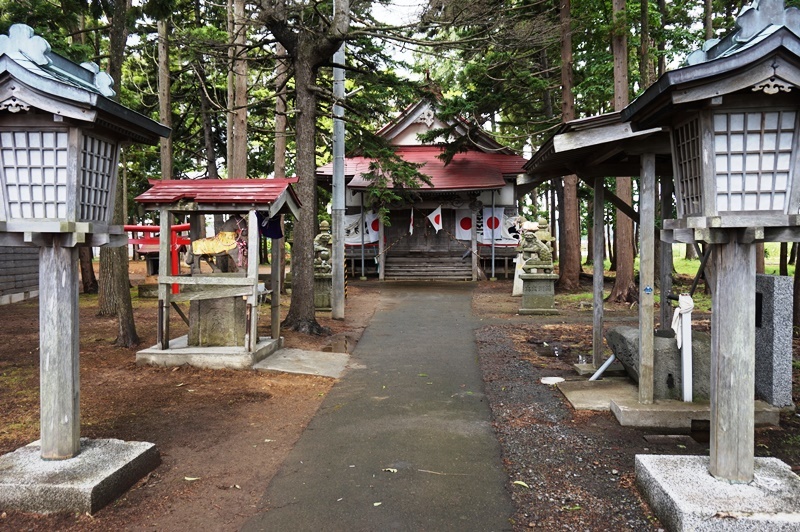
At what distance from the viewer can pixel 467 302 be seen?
16.7m

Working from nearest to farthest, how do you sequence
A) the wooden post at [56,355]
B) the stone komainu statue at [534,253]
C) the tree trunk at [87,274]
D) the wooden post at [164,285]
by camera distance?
the wooden post at [56,355]
the wooden post at [164,285]
the stone komainu statue at [534,253]
the tree trunk at [87,274]

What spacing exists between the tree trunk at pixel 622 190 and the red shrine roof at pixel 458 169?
7091 millimetres

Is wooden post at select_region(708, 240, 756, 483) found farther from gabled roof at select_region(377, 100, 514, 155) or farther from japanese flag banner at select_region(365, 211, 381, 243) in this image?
gabled roof at select_region(377, 100, 514, 155)

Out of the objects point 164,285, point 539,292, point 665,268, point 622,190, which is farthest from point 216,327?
point 622,190

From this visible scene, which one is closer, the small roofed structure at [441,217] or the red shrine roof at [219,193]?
the red shrine roof at [219,193]

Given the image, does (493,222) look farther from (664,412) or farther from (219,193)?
(664,412)

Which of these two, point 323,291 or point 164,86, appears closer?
point 323,291

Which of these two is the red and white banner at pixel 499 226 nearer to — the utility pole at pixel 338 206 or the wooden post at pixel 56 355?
the utility pole at pixel 338 206

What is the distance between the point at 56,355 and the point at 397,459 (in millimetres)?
2920

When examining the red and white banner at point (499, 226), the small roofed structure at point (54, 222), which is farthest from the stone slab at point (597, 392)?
the red and white banner at point (499, 226)

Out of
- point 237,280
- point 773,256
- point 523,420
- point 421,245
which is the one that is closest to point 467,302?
point 421,245

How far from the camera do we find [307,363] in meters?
8.75

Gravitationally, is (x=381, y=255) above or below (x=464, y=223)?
below

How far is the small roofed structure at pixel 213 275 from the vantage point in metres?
8.20
